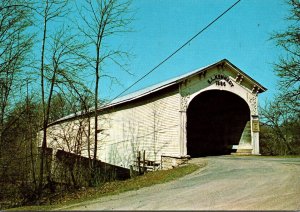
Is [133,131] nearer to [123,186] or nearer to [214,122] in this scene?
[214,122]

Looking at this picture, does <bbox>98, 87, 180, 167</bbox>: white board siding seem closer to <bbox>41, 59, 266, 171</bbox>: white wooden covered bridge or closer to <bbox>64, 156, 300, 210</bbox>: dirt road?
<bbox>41, 59, 266, 171</bbox>: white wooden covered bridge

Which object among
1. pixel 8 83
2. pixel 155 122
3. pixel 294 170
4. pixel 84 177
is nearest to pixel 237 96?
pixel 155 122

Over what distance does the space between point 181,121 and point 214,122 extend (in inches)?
243

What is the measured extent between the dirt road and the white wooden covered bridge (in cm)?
528

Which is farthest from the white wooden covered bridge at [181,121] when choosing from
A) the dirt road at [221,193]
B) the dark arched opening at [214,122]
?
the dirt road at [221,193]

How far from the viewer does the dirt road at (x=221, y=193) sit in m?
7.54

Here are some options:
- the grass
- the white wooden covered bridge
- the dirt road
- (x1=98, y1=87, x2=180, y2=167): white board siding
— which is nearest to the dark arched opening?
the white wooden covered bridge

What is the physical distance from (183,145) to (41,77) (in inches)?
295

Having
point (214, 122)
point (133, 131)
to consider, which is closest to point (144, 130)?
point (133, 131)

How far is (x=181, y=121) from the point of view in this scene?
1700cm

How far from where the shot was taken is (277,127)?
34.3m

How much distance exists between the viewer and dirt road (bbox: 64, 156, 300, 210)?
7539 mm

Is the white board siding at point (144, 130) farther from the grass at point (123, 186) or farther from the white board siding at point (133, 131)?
the grass at point (123, 186)

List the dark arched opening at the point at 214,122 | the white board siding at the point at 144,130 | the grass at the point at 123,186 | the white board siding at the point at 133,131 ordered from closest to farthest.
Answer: the grass at the point at 123,186 → the white board siding at the point at 133,131 → the white board siding at the point at 144,130 → the dark arched opening at the point at 214,122
